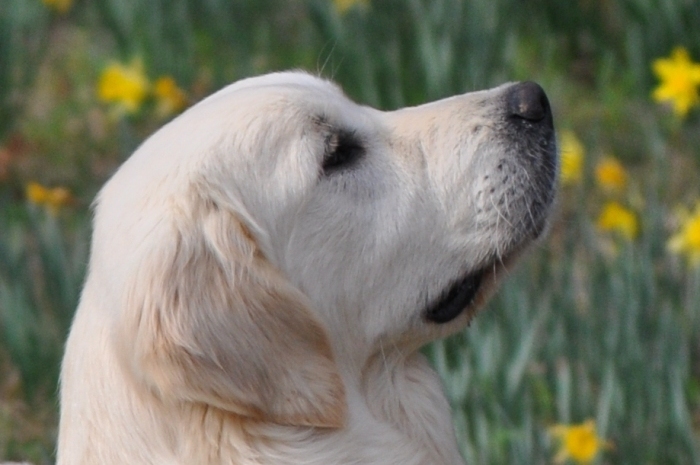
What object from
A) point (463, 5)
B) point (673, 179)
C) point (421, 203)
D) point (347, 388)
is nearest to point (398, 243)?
point (421, 203)

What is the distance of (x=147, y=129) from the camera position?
4.69 meters

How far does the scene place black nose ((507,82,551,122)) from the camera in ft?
7.57

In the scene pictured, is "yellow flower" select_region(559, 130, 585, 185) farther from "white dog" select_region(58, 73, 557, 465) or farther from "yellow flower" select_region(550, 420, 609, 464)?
"white dog" select_region(58, 73, 557, 465)

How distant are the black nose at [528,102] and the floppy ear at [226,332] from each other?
627 mm

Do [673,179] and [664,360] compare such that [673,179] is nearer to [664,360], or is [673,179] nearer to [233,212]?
[664,360]

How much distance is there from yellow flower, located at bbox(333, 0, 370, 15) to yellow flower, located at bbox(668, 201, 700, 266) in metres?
1.45

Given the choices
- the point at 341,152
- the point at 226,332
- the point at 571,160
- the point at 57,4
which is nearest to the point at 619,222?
the point at 571,160

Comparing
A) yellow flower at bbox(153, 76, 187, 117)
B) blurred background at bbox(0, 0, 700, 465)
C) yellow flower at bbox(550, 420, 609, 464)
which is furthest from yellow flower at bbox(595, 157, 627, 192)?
yellow flower at bbox(153, 76, 187, 117)

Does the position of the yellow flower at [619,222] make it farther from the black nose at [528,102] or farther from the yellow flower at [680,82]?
the black nose at [528,102]

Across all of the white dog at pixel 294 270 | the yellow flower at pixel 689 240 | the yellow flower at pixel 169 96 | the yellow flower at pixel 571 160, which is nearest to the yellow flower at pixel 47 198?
the yellow flower at pixel 169 96

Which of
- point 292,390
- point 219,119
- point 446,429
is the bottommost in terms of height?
point 446,429

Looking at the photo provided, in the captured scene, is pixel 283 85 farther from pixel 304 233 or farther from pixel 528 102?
pixel 528 102

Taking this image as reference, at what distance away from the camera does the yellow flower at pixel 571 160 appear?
336cm

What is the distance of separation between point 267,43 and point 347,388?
9.37 ft
